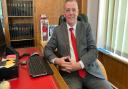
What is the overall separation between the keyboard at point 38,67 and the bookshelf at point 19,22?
1.71 metres

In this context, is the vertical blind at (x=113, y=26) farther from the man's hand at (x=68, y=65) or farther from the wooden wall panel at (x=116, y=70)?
the man's hand at (x=68, y=65)

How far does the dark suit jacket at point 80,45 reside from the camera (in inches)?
64.7

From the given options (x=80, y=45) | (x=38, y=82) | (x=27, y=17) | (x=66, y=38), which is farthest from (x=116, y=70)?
Answer: (x=27, y=17)

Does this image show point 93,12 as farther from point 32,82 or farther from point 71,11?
point 32,82

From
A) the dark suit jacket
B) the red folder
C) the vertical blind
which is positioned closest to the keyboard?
the red folder

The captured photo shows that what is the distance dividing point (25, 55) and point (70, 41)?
49 centimetres

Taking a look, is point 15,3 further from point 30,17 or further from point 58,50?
point 58,50

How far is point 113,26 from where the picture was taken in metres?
2.43

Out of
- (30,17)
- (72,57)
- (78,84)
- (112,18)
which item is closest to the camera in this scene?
(78,84)

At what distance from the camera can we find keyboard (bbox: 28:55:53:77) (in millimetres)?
1210

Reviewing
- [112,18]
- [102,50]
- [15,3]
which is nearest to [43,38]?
[15,3]

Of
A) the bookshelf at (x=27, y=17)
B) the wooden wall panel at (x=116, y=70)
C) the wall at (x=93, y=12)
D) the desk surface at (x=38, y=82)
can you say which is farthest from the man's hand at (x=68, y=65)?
the bookshelf at (x=27, y=17)

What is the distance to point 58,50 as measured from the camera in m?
1.78

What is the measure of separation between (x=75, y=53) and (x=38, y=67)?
1.65 ft
